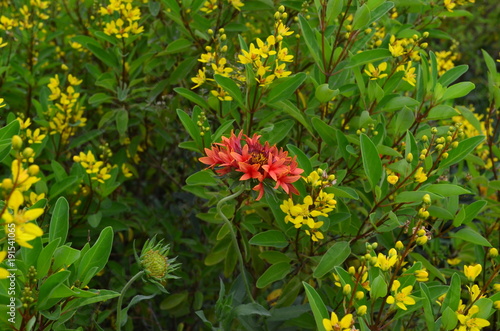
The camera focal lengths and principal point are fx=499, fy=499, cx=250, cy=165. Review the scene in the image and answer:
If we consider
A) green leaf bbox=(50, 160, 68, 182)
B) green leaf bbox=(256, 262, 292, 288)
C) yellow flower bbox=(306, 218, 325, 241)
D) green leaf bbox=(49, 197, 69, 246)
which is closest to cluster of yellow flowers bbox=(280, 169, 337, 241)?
yellow flower bbox=(306, 218, 325, 241)

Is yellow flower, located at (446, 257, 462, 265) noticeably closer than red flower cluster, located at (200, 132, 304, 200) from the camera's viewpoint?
No

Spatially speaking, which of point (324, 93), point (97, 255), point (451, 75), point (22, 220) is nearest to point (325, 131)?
point (324, 93)

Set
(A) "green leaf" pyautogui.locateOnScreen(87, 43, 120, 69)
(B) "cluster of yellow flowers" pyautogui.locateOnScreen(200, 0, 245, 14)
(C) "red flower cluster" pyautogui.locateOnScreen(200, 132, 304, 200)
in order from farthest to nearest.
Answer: (A) "green leaf" pyautogui.locateOnScreen(87, 43, 120, 69) → (B) "cluster of yellow flowers" pyautogui.locateOnScreen(200, 0, 245, 14) → (C) "red flower cluster" pyautogui.locateOnScreen(200, 132, 304, 200)

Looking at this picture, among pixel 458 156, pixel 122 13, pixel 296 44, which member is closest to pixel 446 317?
pixel 458 156

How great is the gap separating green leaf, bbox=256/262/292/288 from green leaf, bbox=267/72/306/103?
1.54 ft

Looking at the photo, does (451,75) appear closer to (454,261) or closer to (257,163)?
(454,261)

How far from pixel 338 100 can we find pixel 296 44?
248 mm

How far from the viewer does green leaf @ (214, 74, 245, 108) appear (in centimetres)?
129

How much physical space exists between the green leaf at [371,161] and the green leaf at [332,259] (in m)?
0.19

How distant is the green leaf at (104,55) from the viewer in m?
1.80

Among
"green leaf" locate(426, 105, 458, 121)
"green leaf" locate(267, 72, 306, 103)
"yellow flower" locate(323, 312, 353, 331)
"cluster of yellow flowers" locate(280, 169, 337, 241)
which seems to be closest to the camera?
"yellow flower" locate(323, 312, 353, 331)

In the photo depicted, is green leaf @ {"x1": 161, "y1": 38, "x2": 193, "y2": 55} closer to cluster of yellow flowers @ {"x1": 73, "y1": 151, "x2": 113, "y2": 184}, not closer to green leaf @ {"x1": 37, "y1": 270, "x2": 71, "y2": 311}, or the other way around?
cluster of yellow flowers @ {"x1": 73, "y1": 151, "x2": 113, "y2": 184}

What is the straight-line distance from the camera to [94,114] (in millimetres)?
2279

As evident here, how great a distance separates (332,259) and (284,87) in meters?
0.47
